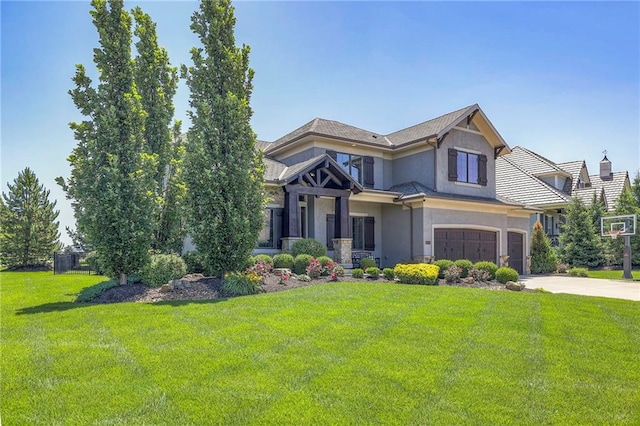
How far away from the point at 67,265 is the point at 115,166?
11870 millimetres

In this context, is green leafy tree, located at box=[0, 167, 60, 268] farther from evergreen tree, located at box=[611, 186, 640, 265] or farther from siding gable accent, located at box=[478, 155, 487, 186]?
evergreen tree, located at box=[611, 186, 640, 265]

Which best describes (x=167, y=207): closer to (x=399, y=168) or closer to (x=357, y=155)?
(x=357, y=155)

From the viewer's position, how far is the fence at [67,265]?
1844cm

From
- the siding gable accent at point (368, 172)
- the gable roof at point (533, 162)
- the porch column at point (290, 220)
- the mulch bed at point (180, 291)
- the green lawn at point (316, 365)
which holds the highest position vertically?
the gable roof at point (533, 162)

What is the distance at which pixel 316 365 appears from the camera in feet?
15.8

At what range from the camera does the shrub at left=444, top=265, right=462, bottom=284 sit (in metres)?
13.9

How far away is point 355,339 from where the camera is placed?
5.90 m

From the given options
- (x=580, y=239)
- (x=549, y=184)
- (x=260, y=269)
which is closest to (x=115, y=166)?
(x=260, y=269)

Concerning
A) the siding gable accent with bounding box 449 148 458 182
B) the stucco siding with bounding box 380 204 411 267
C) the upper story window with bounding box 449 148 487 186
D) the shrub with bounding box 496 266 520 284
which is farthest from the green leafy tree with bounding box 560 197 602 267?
the shrub with bounding box 496 266 520 284

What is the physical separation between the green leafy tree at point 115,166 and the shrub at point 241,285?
227cm

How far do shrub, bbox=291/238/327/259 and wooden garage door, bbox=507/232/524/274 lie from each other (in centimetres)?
1230

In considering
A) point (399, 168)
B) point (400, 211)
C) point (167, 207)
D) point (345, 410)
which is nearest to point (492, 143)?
point (399, 168)

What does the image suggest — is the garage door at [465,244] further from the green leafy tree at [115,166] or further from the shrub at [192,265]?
the green leafy tree at [115,166]

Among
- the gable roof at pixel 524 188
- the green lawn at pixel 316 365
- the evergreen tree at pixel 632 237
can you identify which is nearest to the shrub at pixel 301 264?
the green lawn at pixel 316 365
